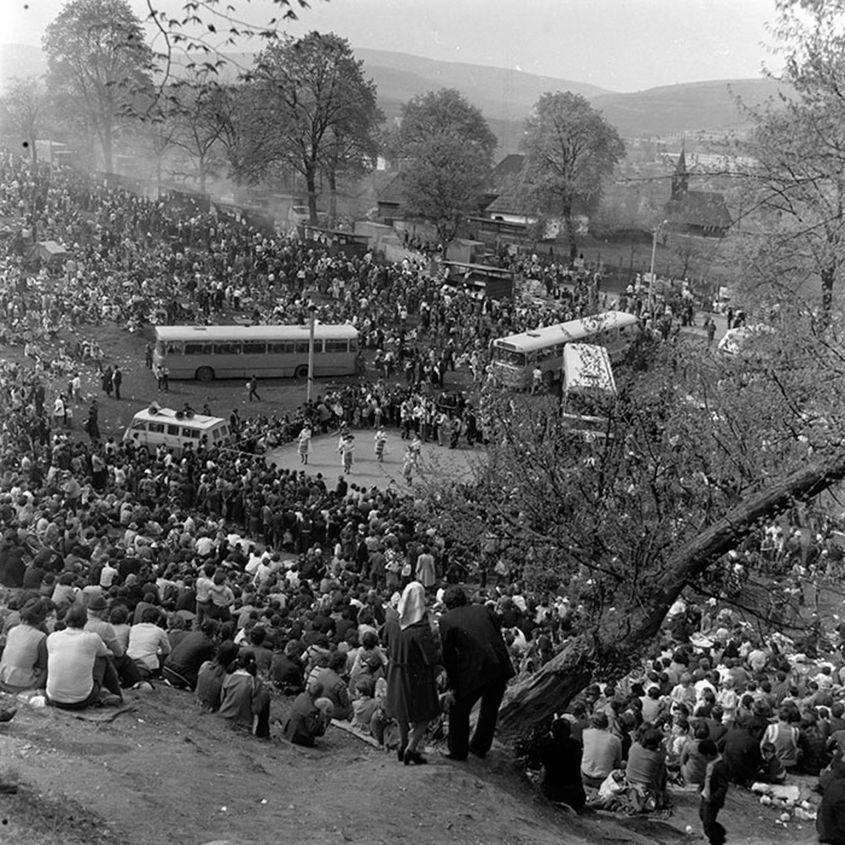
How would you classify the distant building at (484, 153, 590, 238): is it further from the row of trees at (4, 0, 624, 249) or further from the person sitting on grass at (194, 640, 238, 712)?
the person sitting on grass at (194, 640, 238, 712)

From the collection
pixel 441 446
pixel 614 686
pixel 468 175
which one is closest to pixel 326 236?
pixel 468 175

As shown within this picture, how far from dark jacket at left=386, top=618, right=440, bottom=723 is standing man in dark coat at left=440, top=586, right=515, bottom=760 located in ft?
0.63

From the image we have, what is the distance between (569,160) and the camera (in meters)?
68.8

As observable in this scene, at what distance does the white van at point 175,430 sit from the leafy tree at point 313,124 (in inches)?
1244

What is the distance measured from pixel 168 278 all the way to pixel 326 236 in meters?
13.5

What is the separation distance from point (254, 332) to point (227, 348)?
3.98 feet

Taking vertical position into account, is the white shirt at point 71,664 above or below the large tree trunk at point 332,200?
below

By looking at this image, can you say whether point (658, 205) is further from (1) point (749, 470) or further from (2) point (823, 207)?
(1) point (749, 470)

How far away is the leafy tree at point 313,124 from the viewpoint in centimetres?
5988

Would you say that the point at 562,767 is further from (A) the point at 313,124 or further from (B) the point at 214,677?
(A) the point at 313,124

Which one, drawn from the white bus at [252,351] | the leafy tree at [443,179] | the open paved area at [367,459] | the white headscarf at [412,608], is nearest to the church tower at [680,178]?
the white headscarf at [412,608]

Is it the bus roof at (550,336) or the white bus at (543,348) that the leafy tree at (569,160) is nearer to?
the bus roof at (550,336)

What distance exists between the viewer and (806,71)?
2456 cm

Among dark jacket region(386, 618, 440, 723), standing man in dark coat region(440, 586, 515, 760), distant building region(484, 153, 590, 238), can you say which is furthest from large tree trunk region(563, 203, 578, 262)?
dark jacket region(386, 618, 440, 723)
